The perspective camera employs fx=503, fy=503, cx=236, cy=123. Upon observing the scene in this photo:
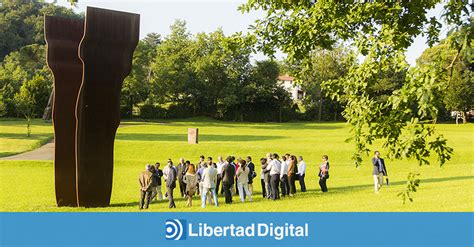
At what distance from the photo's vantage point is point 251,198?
54.6 feet

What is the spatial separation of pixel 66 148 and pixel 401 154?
11.2 meters

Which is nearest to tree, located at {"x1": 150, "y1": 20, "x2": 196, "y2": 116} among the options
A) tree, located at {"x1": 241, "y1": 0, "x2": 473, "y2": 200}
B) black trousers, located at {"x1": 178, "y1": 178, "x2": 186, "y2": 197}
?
black trousers, located at {"x1": 178, "y1": 178, "x2": 186, "y2": 197}

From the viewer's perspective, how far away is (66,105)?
15.1m

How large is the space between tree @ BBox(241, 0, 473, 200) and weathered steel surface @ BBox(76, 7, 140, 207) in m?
4.91

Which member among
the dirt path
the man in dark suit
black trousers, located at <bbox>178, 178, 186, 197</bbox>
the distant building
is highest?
the distant building

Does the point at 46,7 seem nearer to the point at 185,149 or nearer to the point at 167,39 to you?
the point at 167,39

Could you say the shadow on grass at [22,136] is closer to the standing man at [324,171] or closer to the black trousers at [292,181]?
the black trousers at [292,181]

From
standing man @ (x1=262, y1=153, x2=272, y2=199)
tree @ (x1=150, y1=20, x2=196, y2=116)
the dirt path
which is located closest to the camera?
standing man @ (x1=262, y1=153, x2=272, y2=199)

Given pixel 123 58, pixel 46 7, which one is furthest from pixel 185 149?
pixel 46 7

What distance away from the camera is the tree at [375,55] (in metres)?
6.28

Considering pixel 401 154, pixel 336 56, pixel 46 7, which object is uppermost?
pixel 46 7

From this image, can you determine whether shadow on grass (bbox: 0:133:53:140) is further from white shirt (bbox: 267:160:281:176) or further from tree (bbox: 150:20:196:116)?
white shirt (bbox: 267:160:281:176)

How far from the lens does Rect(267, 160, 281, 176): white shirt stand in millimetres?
15977

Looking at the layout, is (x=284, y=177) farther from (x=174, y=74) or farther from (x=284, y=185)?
(x=174, y=74)
